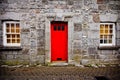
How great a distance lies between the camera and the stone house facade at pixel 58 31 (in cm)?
1313

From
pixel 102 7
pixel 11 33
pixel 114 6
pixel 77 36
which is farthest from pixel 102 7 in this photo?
pixel 11 33

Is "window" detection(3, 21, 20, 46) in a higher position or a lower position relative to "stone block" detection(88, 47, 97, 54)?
higher

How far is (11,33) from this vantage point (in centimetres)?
1321

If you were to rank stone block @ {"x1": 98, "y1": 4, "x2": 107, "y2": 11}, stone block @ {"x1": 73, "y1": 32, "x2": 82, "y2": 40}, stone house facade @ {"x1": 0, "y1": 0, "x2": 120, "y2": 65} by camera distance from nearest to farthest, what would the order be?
stone house facade @ {"x1": 0, "y1": 0, "x2": 120, "y2": 65} → stone block @ {"x1": 73, "y1": 32, "x2": 82, "y2": 40} → stone block @ {"x1": 98, "y1": 4, "x2": 107, "y2": 11}

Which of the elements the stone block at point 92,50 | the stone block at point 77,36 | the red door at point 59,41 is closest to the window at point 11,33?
the red door at point 59,41

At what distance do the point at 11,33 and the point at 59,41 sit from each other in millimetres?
2772

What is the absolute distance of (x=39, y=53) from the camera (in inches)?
520

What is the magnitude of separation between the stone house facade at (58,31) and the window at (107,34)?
0.06 m

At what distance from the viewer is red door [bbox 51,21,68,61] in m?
13.4

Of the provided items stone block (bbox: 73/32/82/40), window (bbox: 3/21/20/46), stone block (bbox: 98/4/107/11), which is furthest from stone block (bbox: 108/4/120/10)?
window (bbox: 3/21/20/46)

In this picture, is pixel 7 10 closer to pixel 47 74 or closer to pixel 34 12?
pixel 34 12

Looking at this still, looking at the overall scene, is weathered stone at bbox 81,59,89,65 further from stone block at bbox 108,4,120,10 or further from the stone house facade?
stone block at bbox 108,4,120,10

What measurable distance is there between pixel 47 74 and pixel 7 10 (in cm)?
478

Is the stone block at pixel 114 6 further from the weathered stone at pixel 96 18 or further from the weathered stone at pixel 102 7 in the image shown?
the weathered stone at pixel 96 18
